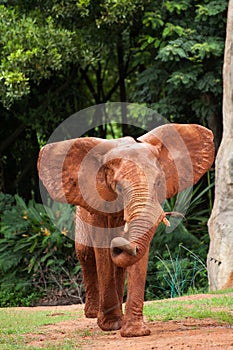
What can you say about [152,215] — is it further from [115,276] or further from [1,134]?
[1,134]

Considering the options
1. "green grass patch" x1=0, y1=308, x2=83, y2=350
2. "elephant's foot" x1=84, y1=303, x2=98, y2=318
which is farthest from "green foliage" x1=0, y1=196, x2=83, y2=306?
"elephant's foot" x1=84, y1=303, x2=98, y2=318

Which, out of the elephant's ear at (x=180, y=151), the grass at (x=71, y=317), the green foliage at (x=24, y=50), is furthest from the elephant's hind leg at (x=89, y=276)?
the green foliage at (x=24, y=50)

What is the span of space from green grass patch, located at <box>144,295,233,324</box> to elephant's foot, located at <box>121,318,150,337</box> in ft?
3.24

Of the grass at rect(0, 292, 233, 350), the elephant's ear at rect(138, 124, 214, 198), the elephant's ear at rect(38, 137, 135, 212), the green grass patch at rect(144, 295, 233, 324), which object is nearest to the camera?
the grass at rect(0, 292, 233, 350)

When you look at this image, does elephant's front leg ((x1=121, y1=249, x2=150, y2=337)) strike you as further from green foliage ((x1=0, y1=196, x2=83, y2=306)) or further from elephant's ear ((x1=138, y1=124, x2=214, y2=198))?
green foliage ((x1=0, y1=196, x2=83, y2=306))

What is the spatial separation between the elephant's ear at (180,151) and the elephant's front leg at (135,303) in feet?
2.41

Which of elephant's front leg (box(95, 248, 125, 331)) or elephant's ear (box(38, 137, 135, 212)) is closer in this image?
elephant's ear (box(38, 137, 135, 212))

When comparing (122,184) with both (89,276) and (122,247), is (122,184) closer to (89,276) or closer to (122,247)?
(122,247)

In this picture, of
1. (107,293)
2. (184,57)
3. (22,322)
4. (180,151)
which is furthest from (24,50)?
(107,293)

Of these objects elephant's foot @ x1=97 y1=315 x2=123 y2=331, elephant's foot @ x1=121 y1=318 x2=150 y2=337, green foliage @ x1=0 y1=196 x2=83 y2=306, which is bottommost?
green foliage @ x1=0 y1=196 x2=83 y2=306

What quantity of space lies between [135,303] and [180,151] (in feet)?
4.74

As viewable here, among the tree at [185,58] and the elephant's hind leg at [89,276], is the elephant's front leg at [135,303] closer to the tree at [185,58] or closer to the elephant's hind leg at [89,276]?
the elephant's hind leg at [89,276]

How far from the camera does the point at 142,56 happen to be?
15695 mm

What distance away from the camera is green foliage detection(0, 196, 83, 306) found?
14.6 meters
